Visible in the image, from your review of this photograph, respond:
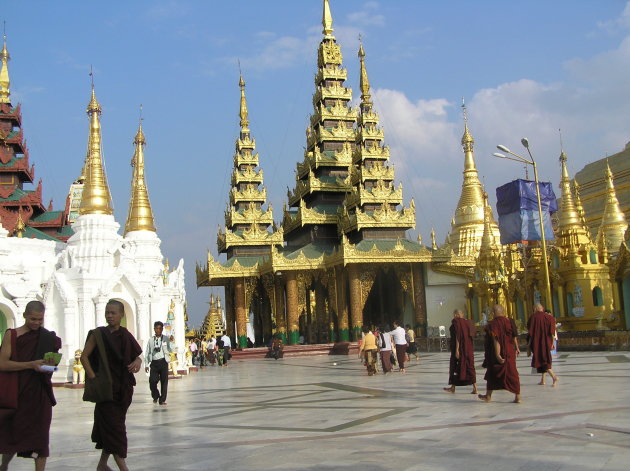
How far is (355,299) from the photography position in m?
34.8

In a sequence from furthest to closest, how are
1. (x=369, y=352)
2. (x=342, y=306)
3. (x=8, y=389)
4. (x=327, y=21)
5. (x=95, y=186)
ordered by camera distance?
(x=327, y=21) < (x=342, y=306) < (x=95, y=186) < (x=369, y=352) < (x=8, y=389)

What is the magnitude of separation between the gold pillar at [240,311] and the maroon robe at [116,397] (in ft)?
106

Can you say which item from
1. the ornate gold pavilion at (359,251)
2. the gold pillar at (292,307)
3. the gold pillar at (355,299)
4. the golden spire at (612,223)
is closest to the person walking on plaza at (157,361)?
the ornate gold pavilion at (359,251)

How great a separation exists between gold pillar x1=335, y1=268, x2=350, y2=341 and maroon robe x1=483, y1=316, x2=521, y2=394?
24.8 meters

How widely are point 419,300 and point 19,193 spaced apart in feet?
63.5

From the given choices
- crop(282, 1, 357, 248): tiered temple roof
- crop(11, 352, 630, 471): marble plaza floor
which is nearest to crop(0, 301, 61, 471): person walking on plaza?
crop(11, 352, 630, 471): marble plaza floor

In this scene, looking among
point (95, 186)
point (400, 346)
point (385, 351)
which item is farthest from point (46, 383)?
point (95, 186)

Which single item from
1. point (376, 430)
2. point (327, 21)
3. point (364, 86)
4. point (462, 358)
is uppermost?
point (327, 21)

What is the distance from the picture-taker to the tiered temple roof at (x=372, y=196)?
36.3 m

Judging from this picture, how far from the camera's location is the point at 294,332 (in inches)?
1447

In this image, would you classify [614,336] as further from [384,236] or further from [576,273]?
[384,236]

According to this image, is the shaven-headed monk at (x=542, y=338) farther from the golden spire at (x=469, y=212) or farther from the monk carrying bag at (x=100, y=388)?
the golden spire at (x=469, y=212)

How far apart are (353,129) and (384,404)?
32.8m

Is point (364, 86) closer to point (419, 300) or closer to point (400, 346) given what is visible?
point (419, 300)
